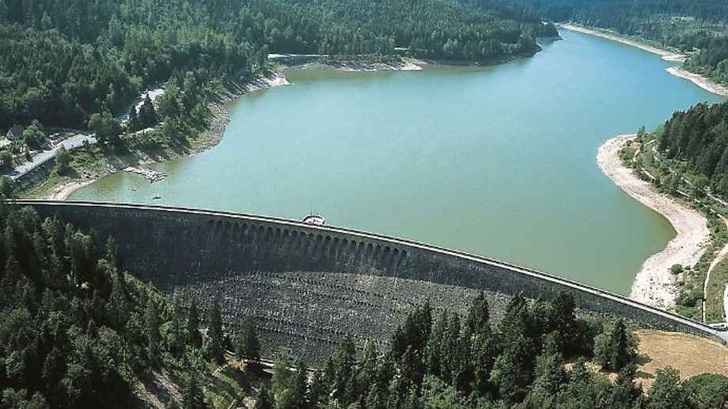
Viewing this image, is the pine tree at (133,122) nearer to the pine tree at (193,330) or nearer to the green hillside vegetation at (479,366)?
the pine tree at (193,330)

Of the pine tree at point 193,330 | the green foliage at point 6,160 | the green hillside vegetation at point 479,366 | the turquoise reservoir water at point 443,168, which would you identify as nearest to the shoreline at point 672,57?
the turquoise reservoir water at point 443,168

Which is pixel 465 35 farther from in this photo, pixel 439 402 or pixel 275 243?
pixel 439 402

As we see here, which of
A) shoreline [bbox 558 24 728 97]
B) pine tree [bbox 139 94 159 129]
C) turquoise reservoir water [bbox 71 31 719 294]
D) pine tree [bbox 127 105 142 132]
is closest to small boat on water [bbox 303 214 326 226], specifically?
turquoise reservoir water [bbox 71 31 719 294]

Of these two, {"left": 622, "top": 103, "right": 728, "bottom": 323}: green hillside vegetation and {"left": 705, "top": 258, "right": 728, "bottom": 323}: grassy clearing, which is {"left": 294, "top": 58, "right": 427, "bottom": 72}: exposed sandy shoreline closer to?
{"left": 622, "top": 103, "right": 728, "bottom": 323}: green hillside vegetation

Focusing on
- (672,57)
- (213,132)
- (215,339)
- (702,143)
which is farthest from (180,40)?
(672,57)

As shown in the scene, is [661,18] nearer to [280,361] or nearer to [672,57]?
[672,57]

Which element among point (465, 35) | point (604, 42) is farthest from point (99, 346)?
point (604, 42)
